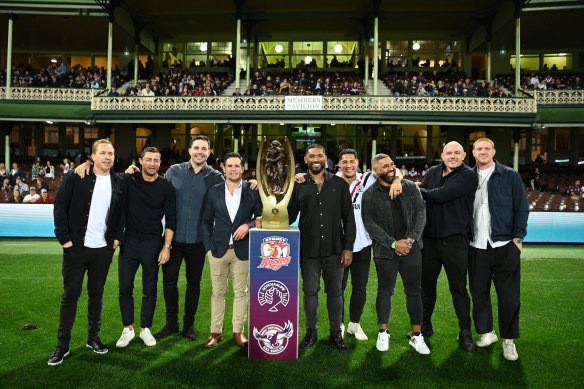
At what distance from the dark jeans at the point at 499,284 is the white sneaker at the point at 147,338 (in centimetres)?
364

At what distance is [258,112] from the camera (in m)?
19.6

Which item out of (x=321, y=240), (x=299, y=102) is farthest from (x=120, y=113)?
(x=321, y=240)

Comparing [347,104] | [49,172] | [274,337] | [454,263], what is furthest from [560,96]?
[49,172]

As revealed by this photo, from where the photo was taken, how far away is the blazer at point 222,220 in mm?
4770

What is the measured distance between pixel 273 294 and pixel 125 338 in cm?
177

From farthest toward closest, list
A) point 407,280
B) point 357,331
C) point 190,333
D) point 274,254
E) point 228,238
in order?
1. point 357,331
2. point 190,333
3. point 228,238
4. point 407,280
5. point 274,254

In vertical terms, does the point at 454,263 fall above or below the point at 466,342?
above

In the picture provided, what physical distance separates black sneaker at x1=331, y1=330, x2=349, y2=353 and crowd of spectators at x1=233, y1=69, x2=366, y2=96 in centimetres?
1683

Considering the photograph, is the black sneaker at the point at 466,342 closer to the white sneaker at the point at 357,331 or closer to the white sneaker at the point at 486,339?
the white sneaker at the point at 486,339

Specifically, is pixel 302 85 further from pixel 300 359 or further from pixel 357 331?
pixel 300 359

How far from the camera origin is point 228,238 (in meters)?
4.77

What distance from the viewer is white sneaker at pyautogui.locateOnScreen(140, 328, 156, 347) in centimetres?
478

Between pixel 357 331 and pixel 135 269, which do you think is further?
pixel 357 331

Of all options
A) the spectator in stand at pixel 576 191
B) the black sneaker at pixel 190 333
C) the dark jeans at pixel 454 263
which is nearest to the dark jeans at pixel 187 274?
the black sneaker at pixel 190 333
